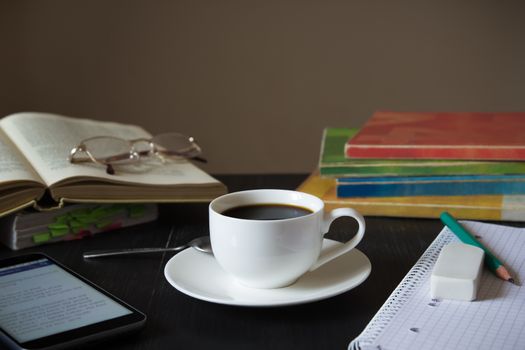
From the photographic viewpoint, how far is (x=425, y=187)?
93 cm

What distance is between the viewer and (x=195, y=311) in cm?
62

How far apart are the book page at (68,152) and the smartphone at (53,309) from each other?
178 millimetres

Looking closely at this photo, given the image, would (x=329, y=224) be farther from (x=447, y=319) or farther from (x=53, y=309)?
(x=53, y=309)

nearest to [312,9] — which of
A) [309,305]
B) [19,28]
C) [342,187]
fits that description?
[19,28]

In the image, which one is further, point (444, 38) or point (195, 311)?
point (444, 38)

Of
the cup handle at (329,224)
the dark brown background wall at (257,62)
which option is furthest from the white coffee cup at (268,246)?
the dark brown background wall at (257,62)

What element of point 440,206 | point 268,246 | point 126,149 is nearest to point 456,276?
point 268,246

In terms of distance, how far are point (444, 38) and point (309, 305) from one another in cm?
190

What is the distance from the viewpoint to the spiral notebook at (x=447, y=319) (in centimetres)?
51

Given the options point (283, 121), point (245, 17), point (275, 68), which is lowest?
point (283, 121)

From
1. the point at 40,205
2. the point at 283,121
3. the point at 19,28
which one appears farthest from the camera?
the point at 283,121

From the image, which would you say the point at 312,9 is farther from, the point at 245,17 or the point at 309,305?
the point at 309,305

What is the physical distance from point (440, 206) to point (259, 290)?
1.23 ft

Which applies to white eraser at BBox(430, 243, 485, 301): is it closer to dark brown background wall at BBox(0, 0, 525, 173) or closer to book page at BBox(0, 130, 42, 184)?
book page at BBox(0, 130, 42, 184)
